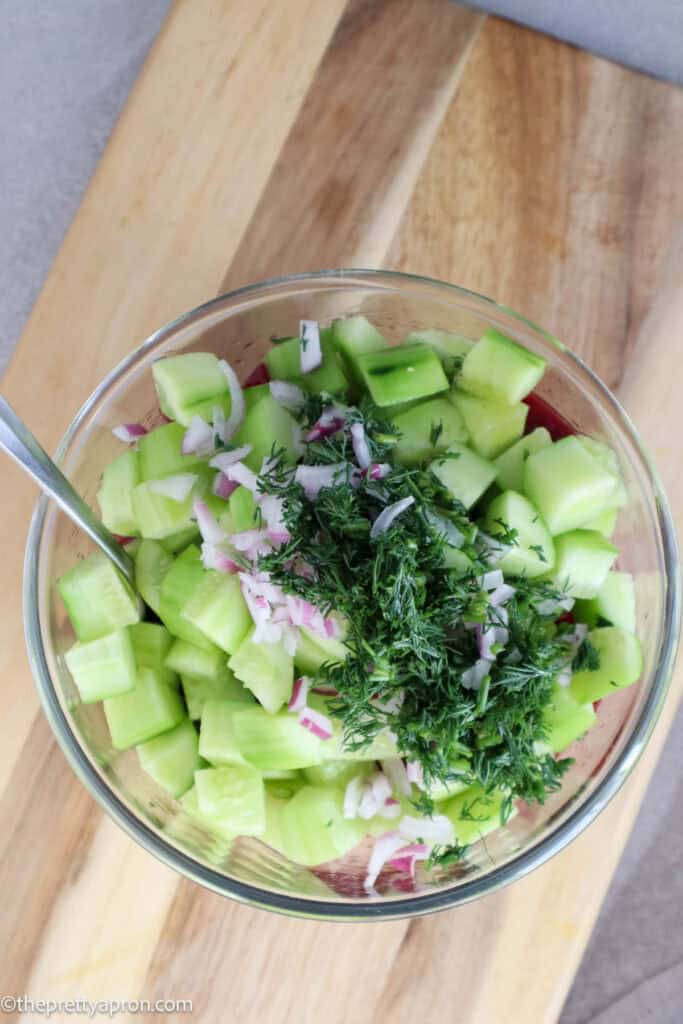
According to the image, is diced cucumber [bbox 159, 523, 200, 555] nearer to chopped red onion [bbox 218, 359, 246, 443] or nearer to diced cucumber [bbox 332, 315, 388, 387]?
chopped red onion [bbox 218, 359, 246, 443]

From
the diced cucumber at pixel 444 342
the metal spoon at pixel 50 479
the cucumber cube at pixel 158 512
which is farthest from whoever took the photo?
the diced cucumber at pixel 444 342

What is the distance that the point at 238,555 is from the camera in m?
1.29

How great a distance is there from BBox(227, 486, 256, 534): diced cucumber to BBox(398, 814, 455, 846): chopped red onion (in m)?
0.50

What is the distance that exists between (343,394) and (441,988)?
3.44ft

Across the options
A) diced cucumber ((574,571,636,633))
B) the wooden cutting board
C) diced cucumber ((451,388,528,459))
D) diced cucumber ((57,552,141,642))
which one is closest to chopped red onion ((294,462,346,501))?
diced cucumber ((451,388,528,459))

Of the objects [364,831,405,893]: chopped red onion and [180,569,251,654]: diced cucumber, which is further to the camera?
[364,831,405,893]: chopped red onion

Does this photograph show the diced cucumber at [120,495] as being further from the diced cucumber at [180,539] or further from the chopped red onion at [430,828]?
the chopped red onion at [430,828]

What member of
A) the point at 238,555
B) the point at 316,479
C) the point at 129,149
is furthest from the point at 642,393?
the point at 129,149

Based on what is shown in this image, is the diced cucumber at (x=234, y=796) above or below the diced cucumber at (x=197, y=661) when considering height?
below

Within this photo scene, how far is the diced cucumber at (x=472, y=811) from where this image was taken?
52.2 inches

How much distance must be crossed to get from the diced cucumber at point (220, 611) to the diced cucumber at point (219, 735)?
9cm

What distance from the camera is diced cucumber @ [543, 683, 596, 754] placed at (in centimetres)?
132

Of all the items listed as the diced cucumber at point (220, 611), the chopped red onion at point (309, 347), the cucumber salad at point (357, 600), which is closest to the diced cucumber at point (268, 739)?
the cucumber salad at point (357, 600)

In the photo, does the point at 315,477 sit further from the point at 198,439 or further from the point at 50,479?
the point at 50,479
